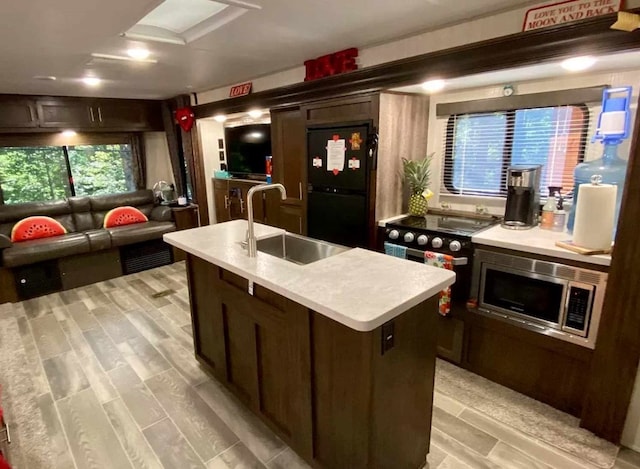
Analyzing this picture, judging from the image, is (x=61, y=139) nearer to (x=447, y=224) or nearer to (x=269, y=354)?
(x=269, y=354)

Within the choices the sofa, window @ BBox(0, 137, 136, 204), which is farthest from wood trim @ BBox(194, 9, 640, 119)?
window @ BBox(0, 137, 136, 204)

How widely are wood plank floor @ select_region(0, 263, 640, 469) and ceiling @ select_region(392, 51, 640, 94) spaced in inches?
81.7

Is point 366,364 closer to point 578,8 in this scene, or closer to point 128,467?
point 128,467

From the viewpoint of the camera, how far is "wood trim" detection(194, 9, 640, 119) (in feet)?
5.44

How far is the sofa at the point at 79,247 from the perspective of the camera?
12.7 ft

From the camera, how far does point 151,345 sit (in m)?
2.96

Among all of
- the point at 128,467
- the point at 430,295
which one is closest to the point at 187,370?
the point at 128,467

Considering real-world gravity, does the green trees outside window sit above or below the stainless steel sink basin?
above

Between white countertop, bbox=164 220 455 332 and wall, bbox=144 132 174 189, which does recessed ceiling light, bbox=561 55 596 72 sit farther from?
wall, bbox=144 132 174 189

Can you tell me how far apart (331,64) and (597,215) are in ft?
7.05

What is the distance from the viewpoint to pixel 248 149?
4816 millimetres

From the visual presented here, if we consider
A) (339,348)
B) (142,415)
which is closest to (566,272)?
(339,348)

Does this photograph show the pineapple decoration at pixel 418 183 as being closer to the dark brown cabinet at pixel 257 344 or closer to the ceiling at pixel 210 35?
the ceiling at pixel 210 35

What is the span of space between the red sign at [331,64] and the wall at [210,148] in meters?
2.53
